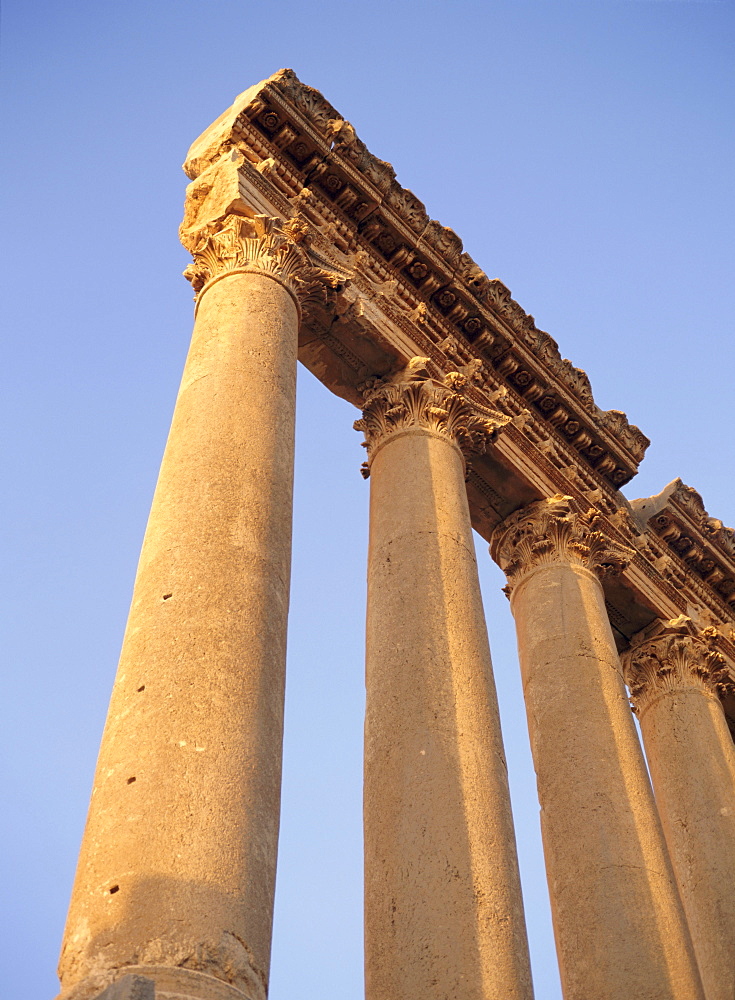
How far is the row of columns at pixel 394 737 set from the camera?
11617 millimetres

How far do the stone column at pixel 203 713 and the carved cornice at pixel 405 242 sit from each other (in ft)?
22.8

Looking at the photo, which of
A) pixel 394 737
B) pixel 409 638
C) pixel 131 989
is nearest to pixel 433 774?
pixel 394 737

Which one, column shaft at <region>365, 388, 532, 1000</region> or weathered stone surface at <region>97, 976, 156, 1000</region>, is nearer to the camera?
weathered stone surface at <region>97, 976, 156, 1000</region>

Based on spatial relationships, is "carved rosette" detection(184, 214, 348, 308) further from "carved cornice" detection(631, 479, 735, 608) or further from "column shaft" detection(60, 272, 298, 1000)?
"carved cornice" detection(631, 479, 735, 608)

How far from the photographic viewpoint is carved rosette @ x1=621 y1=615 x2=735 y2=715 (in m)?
28.6

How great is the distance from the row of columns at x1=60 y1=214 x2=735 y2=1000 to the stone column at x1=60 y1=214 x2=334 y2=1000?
0.10ft

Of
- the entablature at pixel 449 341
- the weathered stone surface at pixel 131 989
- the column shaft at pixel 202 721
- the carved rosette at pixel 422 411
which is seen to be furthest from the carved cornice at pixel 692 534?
the weathered stone surface at pixel 131 989

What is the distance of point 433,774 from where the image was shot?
1642 centimetres

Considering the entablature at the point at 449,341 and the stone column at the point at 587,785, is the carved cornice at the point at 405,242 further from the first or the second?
the stone column at the point at 587,785

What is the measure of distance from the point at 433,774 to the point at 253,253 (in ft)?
31.3

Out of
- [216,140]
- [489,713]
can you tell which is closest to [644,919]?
[489,713]

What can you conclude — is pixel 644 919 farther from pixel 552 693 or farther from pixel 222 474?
pixel 222 474

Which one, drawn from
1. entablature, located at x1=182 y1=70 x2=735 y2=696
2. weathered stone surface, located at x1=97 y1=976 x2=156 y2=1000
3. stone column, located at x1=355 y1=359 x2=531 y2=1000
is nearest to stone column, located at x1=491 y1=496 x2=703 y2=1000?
entablature, located at x1=182 y1=70 x2=735 y2=696

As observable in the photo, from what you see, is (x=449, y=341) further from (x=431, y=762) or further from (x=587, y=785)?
(x=431, y=762)
